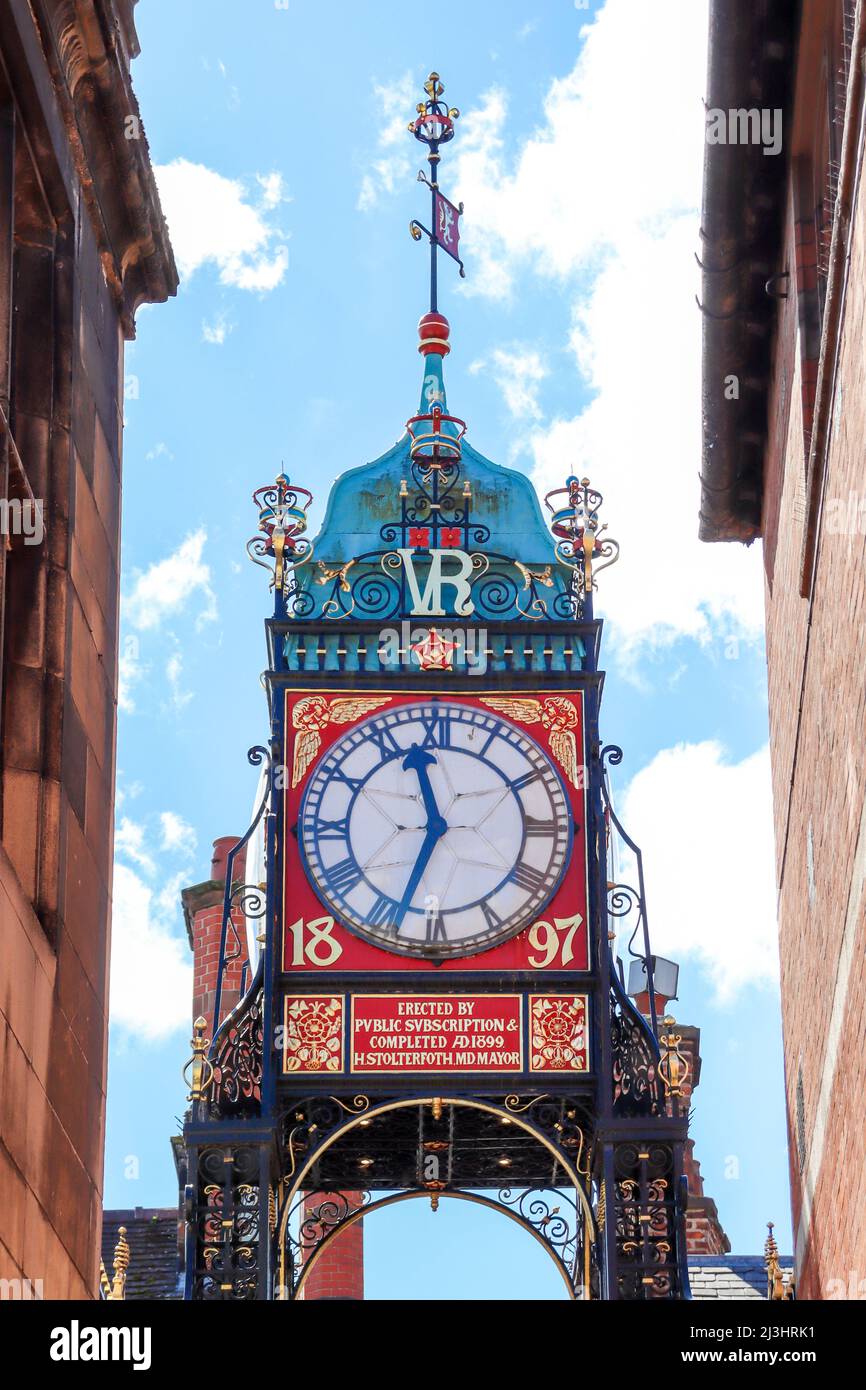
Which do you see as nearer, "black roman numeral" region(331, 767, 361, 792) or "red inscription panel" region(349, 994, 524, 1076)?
"red inscription panel" region(349, 994, 524, 1076)

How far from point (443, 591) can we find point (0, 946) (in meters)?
8.28

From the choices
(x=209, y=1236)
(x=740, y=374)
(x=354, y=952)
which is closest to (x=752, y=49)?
(x=740, y=374)

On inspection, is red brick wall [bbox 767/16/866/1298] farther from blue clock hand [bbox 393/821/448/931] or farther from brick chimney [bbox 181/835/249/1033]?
brick chimney [bbox 181/835/249/1033]

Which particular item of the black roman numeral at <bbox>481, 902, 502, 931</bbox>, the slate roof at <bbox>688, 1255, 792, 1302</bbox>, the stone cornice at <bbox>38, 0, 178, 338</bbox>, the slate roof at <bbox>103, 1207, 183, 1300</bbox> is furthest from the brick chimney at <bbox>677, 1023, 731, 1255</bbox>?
the stone cornice at <bbox>38, 0, 178, 338</bbox>

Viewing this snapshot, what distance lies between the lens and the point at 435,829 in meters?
15.6

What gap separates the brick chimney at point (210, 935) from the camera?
20562 millimetres

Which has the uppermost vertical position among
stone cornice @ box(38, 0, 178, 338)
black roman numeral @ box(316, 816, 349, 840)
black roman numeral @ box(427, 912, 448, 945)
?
stone cornice @ box(38, 0, 178, 338)

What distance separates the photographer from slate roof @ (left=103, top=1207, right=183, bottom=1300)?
690 inches

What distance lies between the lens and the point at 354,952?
50.4ft

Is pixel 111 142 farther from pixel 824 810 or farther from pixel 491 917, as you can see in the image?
pixel 491 917

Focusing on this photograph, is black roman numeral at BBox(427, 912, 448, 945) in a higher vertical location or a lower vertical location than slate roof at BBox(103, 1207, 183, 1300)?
higher

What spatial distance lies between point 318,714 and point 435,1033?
2066mm

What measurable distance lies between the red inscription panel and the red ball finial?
16.0 ft

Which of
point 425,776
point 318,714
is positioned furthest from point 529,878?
point 318,714
